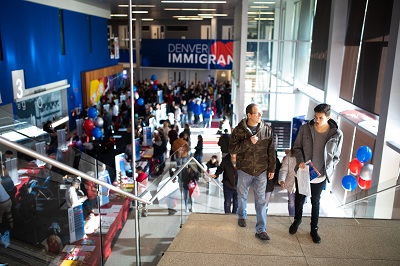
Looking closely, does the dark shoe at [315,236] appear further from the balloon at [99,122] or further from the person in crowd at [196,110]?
the person in crowd at [196,110]

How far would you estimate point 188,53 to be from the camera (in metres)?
25.0

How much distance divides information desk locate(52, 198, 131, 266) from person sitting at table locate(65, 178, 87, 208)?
0.43 metres

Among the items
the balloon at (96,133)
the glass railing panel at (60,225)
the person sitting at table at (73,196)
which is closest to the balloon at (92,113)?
the balloon at (96,133)

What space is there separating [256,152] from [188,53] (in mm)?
21724

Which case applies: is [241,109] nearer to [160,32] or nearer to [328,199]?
[328,199]

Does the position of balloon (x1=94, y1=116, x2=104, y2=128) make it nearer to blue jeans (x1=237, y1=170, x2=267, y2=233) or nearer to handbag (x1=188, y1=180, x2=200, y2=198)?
handbag (x1=188, y1=180, x2=200, y2=198)

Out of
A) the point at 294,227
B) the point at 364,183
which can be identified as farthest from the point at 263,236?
the point at 364,183

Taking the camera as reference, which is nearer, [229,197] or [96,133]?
[229,197]

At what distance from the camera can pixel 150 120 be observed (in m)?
13.4

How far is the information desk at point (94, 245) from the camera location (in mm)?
3695

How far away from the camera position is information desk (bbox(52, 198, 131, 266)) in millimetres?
3695

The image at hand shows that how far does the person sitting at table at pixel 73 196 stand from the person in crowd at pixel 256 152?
5.41 feet

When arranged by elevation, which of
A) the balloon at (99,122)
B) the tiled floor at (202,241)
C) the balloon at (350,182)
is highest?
the tiled floor at (202,241)

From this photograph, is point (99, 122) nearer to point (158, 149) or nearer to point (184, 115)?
point (158, 149)
